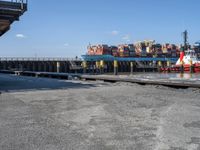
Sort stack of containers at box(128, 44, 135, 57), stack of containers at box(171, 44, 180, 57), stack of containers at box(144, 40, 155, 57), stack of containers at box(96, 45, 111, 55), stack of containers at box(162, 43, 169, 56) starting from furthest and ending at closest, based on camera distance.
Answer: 1. stack of containers at box(171, 44, 180, 57)
2. stack of containers at box(162, 43, 169, 56)
3. stack of containers at box(144, 40, 155, 57)
4. stack of containers at box(128, 44, 135, 57)
5. stack of containers at box(96, 45, 111, 55)

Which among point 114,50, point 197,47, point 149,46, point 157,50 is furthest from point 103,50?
point 197,47

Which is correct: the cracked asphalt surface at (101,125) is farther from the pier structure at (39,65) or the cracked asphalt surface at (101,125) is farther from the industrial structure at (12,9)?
the pier structure at (39,65)

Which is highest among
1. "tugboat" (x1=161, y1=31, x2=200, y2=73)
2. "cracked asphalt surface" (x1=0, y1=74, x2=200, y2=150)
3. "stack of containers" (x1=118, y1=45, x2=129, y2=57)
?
"stack of containers" (x1=118, y1=45, x2=129, y2=57)

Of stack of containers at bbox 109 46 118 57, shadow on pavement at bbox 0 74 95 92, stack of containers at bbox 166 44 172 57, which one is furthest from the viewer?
stack of containers at bbox 166 44 172 57

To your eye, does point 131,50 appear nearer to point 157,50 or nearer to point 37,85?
point 157,50

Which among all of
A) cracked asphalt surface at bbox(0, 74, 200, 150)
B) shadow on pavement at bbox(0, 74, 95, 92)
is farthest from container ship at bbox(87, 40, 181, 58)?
cracked asphalt surface at bbox(0, 74, 200, 150)

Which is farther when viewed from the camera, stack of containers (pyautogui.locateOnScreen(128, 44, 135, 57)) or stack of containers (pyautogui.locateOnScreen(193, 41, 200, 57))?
stack of containers (pyautogui.locateOnScreen(128, 44, 135, 57))

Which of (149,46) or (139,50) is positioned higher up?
(149,46)

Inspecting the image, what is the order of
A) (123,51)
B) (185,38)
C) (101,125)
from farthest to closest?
(123,51), (185,38), (101,125)

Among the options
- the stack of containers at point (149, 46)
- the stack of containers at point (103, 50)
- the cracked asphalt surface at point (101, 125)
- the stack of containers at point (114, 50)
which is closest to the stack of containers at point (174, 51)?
the stack of containers at point (149, 46)

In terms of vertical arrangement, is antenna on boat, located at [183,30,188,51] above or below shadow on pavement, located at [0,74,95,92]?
above

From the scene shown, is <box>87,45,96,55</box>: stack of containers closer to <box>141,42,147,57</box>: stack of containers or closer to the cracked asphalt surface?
<box>141,42,147,57</box>: stack of containers

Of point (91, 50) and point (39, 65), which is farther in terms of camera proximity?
point (91, 50)

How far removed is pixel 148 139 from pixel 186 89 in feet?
33.4
